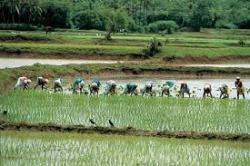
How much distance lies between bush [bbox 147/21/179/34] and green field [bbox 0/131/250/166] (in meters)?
40.7

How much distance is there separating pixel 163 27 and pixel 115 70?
28344 mm

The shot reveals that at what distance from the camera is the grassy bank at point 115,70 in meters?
25.9

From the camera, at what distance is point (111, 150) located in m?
13.3

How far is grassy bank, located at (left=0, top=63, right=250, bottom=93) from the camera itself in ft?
84.9

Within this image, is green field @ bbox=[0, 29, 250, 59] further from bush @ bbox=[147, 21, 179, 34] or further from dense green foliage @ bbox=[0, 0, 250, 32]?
bush @ bbox=[147, 21, 179, 34]

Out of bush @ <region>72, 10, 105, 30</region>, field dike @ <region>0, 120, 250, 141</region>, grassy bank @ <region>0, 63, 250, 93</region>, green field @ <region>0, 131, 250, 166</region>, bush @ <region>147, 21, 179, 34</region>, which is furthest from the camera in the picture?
bush @ <region>147, 21, 179, 34</region>

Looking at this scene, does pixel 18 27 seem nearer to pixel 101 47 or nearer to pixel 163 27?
pixel 101 47

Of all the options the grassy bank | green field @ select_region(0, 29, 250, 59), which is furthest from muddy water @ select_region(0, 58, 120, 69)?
the grassy bank

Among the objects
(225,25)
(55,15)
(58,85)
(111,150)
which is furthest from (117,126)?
(225,25)

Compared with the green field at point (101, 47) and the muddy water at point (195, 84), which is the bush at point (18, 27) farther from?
the muddy water at point (195, 84)

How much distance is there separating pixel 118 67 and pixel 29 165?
17.6 meters

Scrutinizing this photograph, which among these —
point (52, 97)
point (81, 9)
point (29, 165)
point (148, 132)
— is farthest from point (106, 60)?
point (81, 9)

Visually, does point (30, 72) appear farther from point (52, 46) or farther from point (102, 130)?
point (102, 130)

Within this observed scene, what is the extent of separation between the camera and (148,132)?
14891 millimetres
